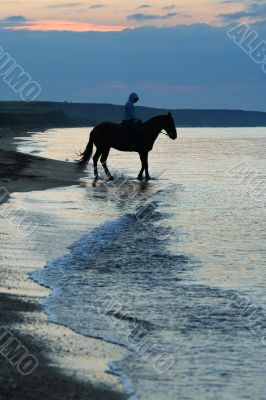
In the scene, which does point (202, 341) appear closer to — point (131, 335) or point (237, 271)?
point (131, 335)

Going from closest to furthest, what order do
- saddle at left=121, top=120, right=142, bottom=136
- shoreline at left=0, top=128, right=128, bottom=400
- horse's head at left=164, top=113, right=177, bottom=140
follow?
1. shoreline at left=0, top=128, right=128, bottom=400
2. saddle at left=121, top=120, right=142, bottom=136
3. horse's head at left=164, top=113, right=177, bottom=140

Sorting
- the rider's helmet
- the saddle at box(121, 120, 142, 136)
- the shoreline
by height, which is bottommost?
the saddle at box(121, 120, 142, 136)

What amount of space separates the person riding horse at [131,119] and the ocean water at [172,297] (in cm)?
731

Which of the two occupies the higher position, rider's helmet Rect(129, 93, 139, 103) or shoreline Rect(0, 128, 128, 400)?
shoreline Rect(0, 128, 128, 400)

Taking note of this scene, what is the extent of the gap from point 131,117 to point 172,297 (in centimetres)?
1693

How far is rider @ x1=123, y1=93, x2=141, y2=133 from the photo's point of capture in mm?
24219

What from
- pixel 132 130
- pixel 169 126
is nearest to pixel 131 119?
pixel 132 130

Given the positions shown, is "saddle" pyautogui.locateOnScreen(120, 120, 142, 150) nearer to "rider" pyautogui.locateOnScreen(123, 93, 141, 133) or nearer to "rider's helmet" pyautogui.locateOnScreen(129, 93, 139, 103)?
"rider" pyautogui.locateOnScreen(123, 93, 141, 133)

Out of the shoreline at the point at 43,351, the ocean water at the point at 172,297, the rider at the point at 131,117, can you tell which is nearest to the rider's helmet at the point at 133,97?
the rider at the point at 131,117

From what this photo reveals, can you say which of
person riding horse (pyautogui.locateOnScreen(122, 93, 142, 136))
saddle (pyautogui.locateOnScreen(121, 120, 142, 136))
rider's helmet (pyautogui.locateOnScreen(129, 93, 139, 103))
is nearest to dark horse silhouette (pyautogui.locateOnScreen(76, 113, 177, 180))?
saddle (pyautogui.locateOnScreen(121, 120, 142, 136))

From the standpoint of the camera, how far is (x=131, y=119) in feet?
82.3

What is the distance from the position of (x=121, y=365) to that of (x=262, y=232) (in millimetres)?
9040

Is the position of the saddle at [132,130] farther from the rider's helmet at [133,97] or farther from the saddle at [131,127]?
the rider's helmet at [133,97]

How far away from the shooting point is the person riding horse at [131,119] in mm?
24234
